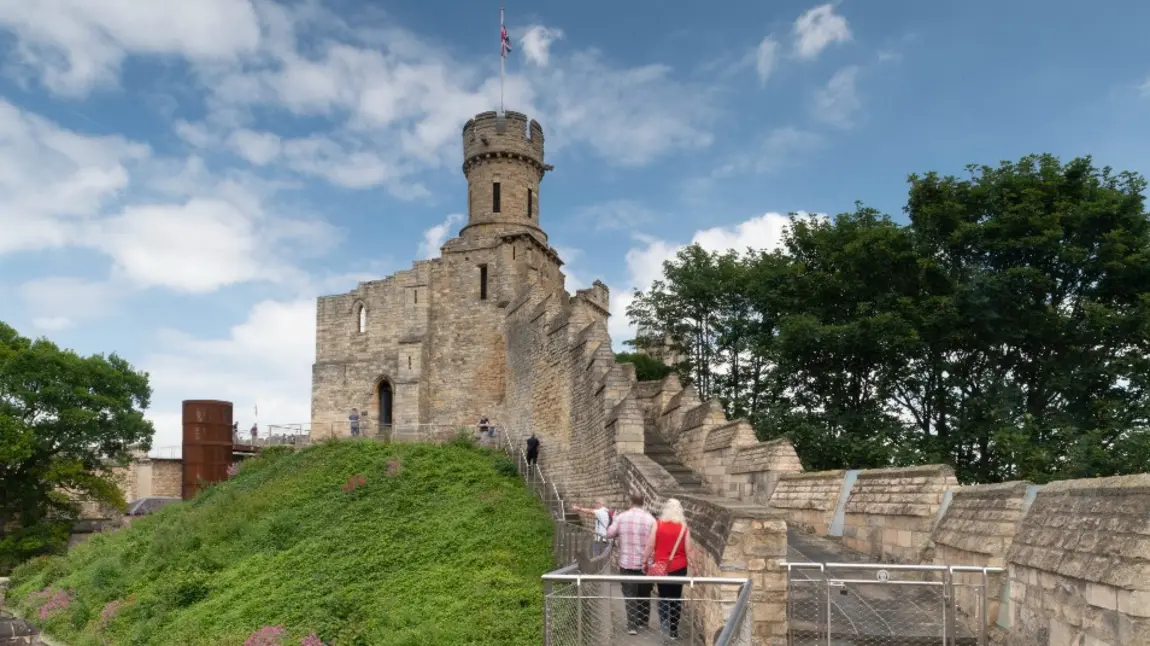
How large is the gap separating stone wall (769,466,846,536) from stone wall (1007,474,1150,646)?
557 centimetres

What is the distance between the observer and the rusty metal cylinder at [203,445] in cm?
2931

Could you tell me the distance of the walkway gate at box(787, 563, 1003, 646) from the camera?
7000mm

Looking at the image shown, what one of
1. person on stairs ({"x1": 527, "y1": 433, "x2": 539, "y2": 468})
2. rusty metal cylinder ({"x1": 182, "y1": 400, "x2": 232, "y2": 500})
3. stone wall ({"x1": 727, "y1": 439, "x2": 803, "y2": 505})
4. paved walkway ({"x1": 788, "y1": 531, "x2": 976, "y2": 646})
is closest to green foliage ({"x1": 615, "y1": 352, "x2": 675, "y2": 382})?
person on stairs ({"x1": 527, "y1": 433, "x2": 539, "y2": 468})

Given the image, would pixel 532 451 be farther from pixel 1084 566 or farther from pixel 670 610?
pixel 1084 566

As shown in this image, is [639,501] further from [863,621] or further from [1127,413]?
[1127,413]

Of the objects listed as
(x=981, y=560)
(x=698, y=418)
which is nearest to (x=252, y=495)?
(x=698, y=418)

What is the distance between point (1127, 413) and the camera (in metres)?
19.0

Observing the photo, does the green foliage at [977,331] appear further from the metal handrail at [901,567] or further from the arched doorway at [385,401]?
the arched doorway at [385,401]

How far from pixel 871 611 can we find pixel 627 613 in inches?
112

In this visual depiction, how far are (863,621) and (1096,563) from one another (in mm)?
2761

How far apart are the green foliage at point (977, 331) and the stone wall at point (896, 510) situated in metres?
8.88

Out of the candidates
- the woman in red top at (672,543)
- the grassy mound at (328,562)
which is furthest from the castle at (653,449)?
the grassy mound at (328,562)

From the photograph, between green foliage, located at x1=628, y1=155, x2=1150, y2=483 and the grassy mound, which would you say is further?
green foliage, located at x1=628, y1=155, x2=1150, y2=483

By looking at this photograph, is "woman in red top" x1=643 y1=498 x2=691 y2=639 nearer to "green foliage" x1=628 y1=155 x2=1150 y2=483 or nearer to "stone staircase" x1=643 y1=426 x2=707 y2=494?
"stone staircase" x1=643 y1=426 x2=707 y2=494
